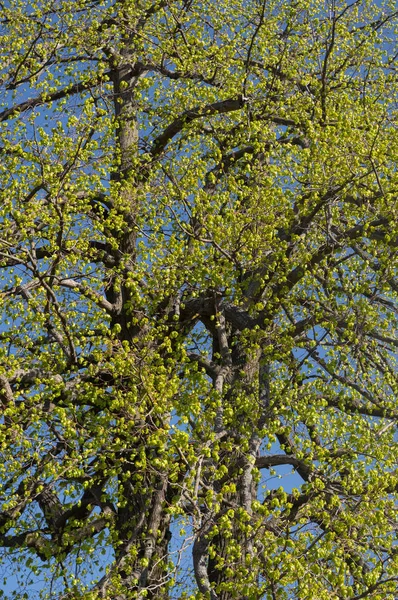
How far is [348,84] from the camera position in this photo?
18469mm

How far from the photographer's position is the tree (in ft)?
39.4

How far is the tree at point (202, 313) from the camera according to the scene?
39.4ft

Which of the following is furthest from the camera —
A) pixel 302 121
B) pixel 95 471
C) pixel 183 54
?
pixel 183 54

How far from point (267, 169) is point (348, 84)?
11.9 ft

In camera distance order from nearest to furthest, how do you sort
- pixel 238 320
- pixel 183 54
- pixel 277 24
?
pixel 238 320, pixel 183 54, pixel 277 24

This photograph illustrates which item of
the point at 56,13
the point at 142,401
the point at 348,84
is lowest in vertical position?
the point at 142,401

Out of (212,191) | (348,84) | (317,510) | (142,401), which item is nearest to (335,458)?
(317,510)

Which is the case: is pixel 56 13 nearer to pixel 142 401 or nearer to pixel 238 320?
pixel 238 320

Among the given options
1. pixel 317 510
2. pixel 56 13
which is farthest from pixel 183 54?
pixel 317 510

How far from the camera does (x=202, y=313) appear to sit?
16.2m

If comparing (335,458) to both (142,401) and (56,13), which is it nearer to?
(142,401)

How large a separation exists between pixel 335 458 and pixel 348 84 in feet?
29.5

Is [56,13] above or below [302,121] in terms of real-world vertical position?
above

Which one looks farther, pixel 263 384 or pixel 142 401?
pixel 263 384
